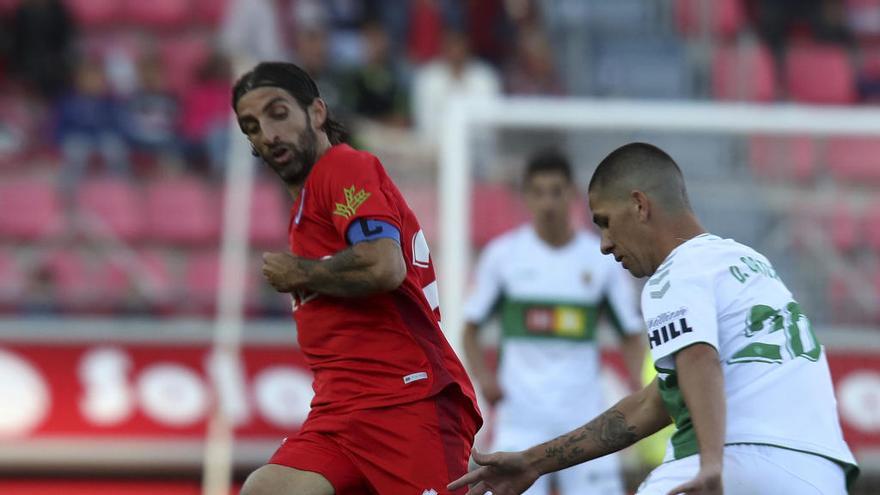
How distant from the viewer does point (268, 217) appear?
1213 centimetres

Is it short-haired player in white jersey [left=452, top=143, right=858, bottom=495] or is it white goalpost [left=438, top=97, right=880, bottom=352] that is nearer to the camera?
short-haired player in white jersey [left=452, top=143, right=858, bottom=495]

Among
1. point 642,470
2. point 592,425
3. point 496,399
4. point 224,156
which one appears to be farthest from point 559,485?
point 224,156

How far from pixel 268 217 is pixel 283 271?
7.66 metres

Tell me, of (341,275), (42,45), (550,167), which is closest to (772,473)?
(341,275)

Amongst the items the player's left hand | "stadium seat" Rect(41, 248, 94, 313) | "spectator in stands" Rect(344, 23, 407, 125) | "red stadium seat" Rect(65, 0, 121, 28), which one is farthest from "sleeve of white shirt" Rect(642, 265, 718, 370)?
"red stadium seat" Rect(65, 0, 121, 28)

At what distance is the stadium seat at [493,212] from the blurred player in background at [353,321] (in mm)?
5164

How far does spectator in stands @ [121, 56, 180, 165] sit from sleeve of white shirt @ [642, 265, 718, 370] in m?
9.06

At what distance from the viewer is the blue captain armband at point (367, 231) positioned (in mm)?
4527

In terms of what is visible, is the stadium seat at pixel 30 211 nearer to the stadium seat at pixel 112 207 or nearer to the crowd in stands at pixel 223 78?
the crowd in stands at pixel 223 78

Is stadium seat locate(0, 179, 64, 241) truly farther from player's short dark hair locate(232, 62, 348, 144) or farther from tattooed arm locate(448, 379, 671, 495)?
tattooed arm locate(448, 379, 671, 495)

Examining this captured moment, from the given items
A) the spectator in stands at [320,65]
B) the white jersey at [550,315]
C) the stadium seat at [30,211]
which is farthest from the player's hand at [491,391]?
the stadium seat at [30,211]

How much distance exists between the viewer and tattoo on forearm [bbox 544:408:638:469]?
4.21 m

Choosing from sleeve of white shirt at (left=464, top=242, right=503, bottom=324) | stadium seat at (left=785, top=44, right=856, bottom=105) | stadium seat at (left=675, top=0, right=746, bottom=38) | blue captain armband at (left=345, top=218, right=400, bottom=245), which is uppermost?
stadium seat at (left=675, top=0, right=746, bottom=38)

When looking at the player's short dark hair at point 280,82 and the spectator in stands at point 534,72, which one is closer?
the player's short dark hair at point 280,82
